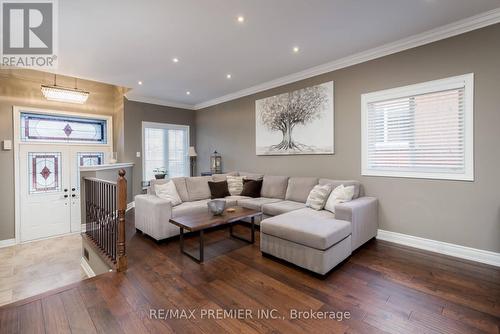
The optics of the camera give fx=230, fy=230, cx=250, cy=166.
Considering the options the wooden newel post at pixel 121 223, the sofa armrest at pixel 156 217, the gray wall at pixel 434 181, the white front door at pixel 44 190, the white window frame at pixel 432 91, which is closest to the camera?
the wooden newel post at pixel 121 223

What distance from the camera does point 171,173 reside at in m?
6.61

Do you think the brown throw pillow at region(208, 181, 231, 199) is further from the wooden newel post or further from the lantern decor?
the wooden newel post

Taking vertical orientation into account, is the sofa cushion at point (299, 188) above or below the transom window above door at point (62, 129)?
below

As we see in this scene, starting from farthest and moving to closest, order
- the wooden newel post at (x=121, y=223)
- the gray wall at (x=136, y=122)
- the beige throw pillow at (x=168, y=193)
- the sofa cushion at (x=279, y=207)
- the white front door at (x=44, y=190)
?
the gray wall at (x=136, y=122) < the white front door at (x=44, y=190) < the beige throw pillow at (x=168, y=193) < the sofa cushion at (x=279, y=207) < the wooden newel post at (x=121, y=223)

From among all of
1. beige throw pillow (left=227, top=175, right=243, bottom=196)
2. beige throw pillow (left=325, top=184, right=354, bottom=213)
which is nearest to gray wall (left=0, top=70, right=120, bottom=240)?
beige throw pillow (left=227, top=175, right=243, bottom=196)

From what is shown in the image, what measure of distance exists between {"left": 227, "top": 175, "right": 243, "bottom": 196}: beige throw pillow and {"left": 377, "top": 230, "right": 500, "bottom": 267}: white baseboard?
8.55ft

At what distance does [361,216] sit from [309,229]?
3.13 ft

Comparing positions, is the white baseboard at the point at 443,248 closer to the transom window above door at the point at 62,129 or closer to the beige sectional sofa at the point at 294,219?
the beige sectional sofa at the point at 294,219

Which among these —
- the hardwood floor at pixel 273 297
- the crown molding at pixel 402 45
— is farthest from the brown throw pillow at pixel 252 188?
the crown molding at pixel 402 45

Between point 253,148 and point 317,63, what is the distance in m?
2.27

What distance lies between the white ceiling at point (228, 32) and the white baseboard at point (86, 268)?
10.3 ft

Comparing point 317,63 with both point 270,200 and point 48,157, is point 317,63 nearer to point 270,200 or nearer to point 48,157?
point 270,200

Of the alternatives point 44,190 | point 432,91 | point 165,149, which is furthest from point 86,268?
point 432,91

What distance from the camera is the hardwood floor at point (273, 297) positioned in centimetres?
172
